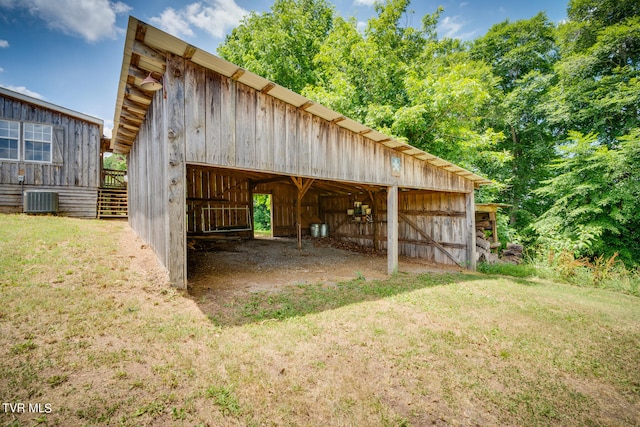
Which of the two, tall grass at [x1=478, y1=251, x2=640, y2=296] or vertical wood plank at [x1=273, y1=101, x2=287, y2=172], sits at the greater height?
vertical wood plank at [x1=273, y1=101, x2=287, y2=172]

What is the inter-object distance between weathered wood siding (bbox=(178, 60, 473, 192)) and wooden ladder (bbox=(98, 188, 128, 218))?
9.69 metres

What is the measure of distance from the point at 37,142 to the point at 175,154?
32.6ft

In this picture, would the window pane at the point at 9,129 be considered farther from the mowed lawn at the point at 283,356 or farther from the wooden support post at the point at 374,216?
the wooden support post at the point at 374,216

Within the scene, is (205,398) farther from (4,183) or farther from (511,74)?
(511,74)

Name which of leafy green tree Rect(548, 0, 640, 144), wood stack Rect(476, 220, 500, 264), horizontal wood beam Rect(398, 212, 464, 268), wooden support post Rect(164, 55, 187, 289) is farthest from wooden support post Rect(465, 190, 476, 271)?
leafy green tree Rect(548, 0, 640, 144)

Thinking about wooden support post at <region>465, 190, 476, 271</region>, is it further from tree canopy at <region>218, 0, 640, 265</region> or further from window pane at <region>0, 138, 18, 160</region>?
window pane at <region>0, 138, 18, 160</region>

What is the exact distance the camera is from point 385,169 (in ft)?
23.6

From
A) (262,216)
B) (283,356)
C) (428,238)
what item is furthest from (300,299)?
(262,216)

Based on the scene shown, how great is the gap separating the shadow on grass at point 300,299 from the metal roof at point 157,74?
11.7 feet

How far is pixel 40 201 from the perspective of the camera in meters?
9.23

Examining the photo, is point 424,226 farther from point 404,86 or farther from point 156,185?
point 156,185

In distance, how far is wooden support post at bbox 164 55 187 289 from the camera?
3.92 meters

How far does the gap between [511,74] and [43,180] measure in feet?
84.3

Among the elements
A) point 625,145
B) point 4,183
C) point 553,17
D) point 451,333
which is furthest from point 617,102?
point 4,183
